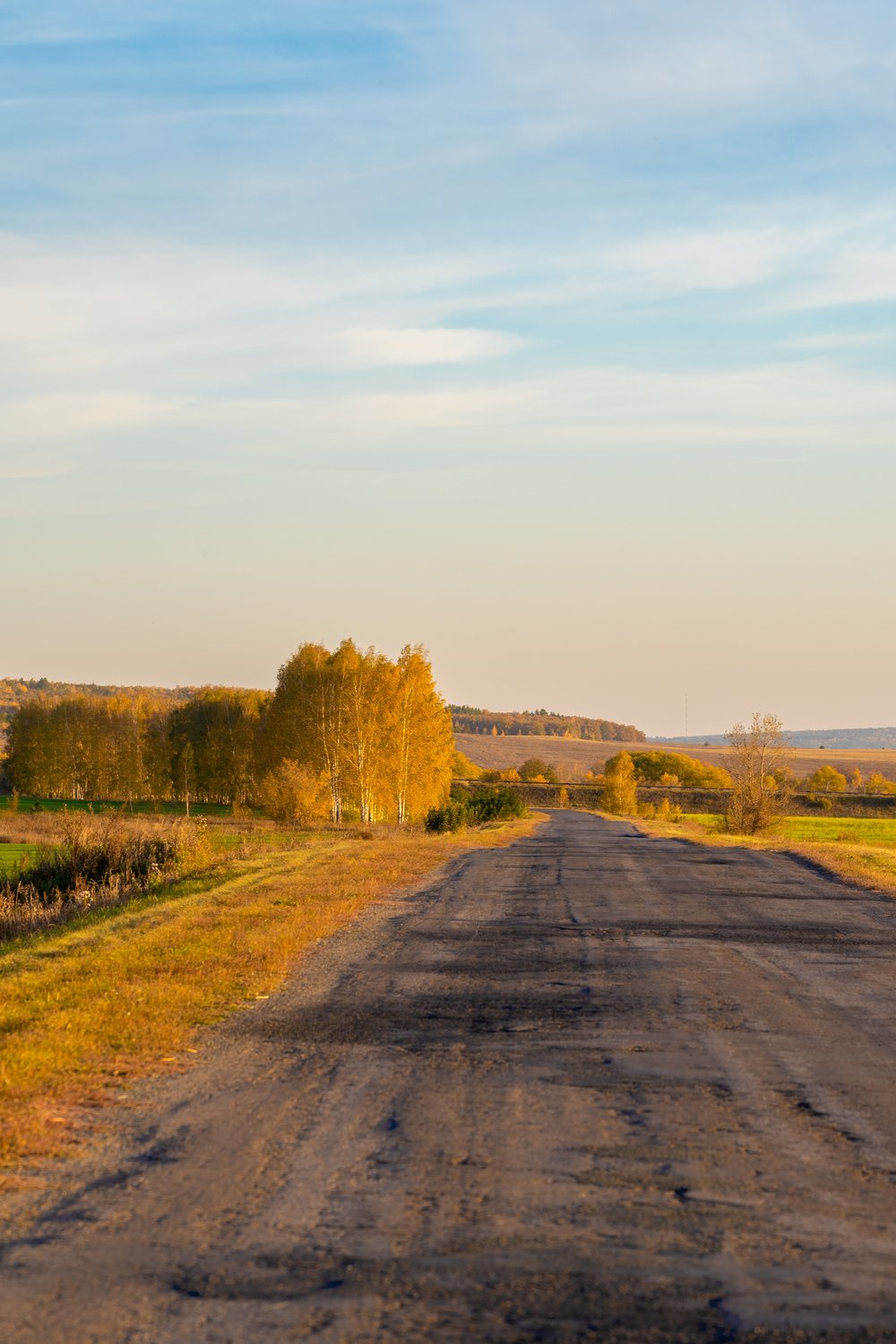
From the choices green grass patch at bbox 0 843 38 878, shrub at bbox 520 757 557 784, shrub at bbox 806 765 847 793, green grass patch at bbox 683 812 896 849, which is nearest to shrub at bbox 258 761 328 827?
green grass patch at bbox 0 843 38 878

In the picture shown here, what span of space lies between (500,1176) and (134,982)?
252 inches

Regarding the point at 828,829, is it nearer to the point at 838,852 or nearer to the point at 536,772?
the point at 838,852

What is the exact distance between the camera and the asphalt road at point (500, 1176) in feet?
14.9

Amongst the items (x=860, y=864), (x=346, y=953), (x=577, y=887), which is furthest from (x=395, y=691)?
(x=346, y=953)

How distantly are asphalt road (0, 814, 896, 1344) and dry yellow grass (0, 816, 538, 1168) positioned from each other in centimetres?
44

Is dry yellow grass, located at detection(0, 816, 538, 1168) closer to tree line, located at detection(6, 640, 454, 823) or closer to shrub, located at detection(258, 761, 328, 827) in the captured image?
shrub, located at detection(258, 761, 328, 827)

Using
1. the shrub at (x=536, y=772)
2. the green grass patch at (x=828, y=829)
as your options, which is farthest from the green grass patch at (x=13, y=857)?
the shrub at (x=536, y=772)

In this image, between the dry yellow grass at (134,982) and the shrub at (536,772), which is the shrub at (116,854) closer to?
the dry yellow grass at (134,982)

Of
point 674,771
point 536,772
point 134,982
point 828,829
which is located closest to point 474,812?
point 828,829

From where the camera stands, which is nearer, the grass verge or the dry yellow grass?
the dry yellow grass

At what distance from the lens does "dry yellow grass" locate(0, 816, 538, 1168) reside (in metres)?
7.68

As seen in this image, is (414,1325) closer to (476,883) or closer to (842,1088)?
(842,1088)

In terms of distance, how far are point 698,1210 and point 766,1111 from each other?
78.6 inches

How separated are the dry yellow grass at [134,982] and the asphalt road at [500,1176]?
445 mm
